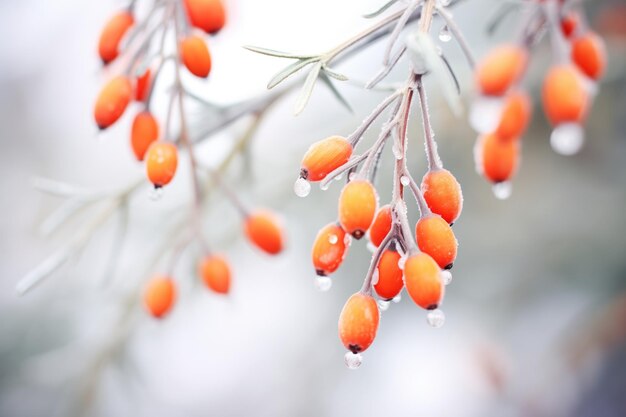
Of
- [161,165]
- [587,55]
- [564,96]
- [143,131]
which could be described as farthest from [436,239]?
[143,131]

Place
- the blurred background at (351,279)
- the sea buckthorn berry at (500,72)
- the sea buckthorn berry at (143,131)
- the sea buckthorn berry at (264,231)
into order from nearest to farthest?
the sea buckthorn berry at (500,72)
the sea buckthorn berry at (143,131)
the sea buckthorn berry at (264,231)
the blurred background at (351,279)

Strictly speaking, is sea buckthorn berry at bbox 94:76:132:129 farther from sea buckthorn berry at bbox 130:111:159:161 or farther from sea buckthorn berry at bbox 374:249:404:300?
sea buckthorn berry at bbox 374:249:404:300

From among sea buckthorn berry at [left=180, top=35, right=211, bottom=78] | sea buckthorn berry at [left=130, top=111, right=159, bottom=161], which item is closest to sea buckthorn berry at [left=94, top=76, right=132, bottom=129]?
sea buckthorn berry at [left=130, top=111, right=159, bottom=161]

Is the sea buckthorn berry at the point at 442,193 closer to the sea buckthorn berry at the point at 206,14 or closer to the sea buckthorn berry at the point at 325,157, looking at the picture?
the sea buckthorn berry at the point at 325,157

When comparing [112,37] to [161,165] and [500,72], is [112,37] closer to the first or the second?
[161,165]

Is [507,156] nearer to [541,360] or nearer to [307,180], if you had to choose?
[307,180]

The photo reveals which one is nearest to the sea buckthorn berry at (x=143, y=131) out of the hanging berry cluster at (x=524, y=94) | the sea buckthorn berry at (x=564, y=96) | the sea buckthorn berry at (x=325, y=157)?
the sea buckthorn berry at (x=325, y=157)

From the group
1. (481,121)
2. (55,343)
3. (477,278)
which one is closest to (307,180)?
(481,121)
